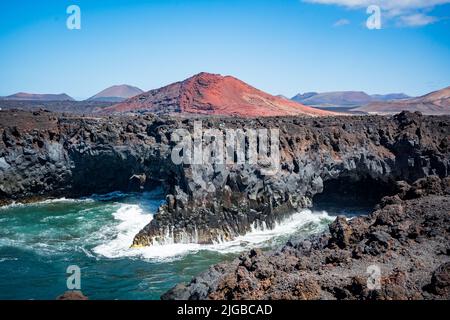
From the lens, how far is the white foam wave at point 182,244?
24.9 metres

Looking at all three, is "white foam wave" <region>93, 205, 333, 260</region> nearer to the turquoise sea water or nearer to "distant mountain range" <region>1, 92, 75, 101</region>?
the turquoise sea water

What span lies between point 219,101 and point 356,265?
50076 mm

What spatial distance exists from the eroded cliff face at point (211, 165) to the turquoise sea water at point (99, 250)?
156 centimetres

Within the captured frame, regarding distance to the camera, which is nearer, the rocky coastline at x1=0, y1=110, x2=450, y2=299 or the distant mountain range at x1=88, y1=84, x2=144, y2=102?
the rocky coastline at x1=0, y1=110, x2=450, y2=299

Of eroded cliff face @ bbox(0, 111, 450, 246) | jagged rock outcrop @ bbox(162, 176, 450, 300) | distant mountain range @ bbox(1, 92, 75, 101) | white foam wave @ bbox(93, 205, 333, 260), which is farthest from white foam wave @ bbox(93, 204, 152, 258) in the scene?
distant mountain range @ bbox(1, 92, 75, 101)

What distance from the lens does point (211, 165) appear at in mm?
29516

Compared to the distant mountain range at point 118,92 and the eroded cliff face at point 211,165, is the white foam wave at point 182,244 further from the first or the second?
the distant mountain range at point 118,92

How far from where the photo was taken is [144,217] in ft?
108

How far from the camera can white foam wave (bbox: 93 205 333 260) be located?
24.9m

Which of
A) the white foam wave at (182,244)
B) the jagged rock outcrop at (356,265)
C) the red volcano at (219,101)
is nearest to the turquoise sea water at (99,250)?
the white foam wave at (182,244)

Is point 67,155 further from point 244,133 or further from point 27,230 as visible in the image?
point 244,133

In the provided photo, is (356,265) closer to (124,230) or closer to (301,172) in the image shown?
(301,172)
